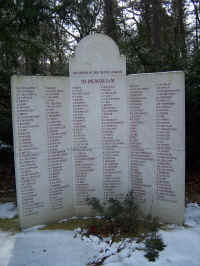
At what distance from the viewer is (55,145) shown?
4.07 metres

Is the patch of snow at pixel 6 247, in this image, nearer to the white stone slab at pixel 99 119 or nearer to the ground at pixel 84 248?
the ground at pixel 84 248

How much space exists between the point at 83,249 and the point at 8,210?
2004mm

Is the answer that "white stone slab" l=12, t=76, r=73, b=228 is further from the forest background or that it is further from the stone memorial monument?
the forest background

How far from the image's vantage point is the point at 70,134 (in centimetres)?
415

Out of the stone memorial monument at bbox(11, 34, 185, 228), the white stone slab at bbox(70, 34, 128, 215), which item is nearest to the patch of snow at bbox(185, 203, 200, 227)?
the stone memorial monument at bbox(11, 34, 185, 228)

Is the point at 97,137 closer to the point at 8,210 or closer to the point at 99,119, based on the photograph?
the point at 99,119

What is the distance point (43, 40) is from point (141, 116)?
127 inches

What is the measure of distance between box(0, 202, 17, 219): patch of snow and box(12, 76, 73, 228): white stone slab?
27.4 inches

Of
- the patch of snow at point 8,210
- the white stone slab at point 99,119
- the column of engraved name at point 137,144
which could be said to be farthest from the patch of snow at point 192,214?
the patch of snow at point 8,210

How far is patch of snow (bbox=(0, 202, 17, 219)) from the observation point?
4453 mm

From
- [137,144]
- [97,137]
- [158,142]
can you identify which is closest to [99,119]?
[97,137]

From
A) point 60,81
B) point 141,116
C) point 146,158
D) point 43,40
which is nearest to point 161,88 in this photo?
point 141,116

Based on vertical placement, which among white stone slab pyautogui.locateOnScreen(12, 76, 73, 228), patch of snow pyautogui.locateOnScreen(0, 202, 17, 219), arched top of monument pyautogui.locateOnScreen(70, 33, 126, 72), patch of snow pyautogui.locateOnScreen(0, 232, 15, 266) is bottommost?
patch of snow pyautogui.locateOnScreen(0, 232, 15, 266)

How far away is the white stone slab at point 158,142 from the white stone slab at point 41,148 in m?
1.05
